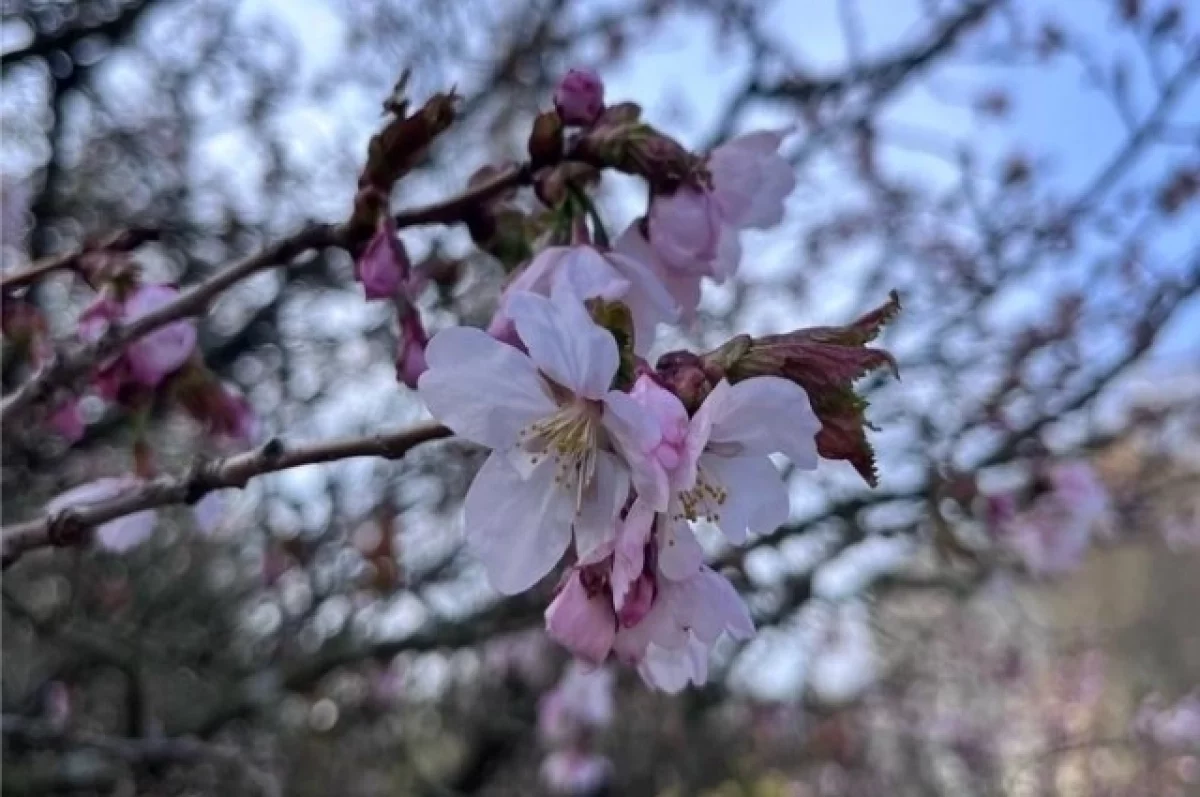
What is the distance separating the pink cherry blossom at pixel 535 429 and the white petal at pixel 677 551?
0.12 feet

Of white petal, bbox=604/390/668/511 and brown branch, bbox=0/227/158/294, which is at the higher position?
white petal, bbox=604/390/668/511

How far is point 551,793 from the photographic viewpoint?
4984 millimetres

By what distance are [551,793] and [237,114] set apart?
2978mm

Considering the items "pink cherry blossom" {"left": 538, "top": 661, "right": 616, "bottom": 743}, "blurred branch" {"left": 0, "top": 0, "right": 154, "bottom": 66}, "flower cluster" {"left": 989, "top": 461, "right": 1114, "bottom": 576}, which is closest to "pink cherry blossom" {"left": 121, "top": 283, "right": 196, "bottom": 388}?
"blurred branch" {"left": 0, "top": 0, "right": 154, "bottom": 66}

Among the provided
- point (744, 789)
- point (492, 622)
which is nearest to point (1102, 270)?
point (744, 789)

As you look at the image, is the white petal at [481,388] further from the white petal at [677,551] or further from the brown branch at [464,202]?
the brown branch at [464,202]

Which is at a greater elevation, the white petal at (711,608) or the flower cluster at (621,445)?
the flower cluster at (621,445)

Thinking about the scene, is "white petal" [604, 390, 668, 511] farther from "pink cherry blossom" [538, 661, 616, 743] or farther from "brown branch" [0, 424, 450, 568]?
"pink cherry blossom" [538, 661, 616, 743]

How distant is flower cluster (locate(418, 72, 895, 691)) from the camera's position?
2.60 ft

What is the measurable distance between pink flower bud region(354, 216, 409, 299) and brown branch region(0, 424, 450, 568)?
0.19m

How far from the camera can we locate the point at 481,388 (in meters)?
0.85

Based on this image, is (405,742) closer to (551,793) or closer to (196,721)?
(551,793)

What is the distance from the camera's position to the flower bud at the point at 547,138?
3.51 feet

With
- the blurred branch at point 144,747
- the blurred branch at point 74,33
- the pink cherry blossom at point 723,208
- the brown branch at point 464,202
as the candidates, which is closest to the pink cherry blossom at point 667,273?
the pink cherry blossom at point 723,208
